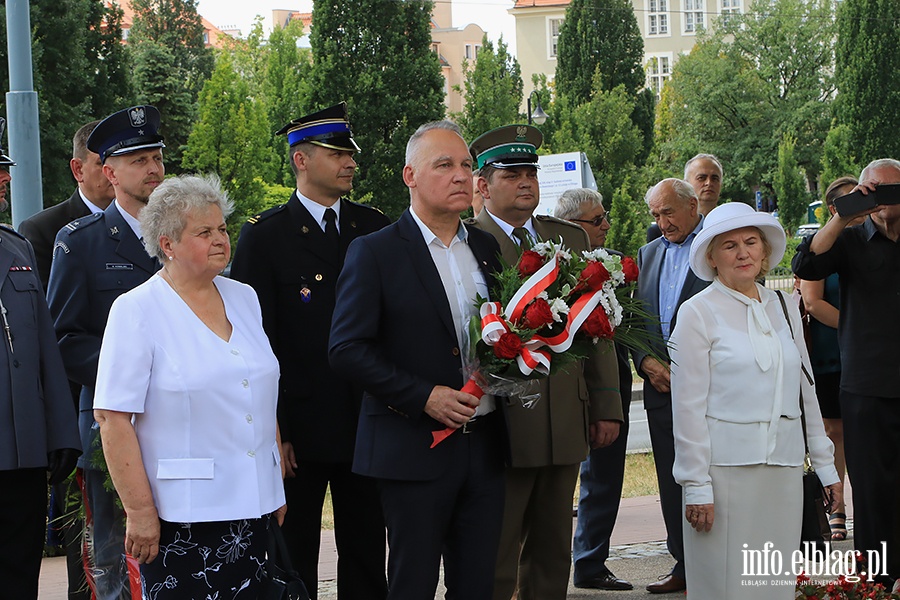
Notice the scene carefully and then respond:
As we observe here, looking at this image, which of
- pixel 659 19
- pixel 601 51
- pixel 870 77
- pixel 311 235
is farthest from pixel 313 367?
pixel 659 19

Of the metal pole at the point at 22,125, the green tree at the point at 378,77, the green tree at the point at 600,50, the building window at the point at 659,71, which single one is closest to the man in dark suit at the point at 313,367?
the metal pole at the point at 22,125

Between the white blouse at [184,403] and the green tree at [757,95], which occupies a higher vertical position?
the green tree at [757,95]

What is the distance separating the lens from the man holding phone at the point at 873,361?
592 cm

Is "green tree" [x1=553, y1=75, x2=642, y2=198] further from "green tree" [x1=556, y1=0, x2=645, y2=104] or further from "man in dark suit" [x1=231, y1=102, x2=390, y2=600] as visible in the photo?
"man in dark suit" [x1=231, y1=102, x2=390, y2=600]

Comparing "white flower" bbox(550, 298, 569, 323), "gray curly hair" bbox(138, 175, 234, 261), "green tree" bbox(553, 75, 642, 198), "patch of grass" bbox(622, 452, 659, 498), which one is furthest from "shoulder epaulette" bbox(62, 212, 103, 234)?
"green tree" bbox(553, 75, 642, 198)

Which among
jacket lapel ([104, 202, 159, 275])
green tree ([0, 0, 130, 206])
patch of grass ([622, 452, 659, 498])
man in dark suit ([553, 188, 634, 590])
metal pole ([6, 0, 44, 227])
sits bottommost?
patch of grass ([622, 452, 659, 498])

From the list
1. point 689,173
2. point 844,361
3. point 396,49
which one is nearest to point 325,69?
point 396,49

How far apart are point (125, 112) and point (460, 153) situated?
167cm

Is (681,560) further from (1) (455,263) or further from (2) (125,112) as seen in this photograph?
(2) (125,112)

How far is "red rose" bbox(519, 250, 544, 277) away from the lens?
4.14m

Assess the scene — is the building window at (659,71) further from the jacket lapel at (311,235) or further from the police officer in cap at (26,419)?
the police officer in cap at (26,419)

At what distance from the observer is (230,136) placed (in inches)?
1043

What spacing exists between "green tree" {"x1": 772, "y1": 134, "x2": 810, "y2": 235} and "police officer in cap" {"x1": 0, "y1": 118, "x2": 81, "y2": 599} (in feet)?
164

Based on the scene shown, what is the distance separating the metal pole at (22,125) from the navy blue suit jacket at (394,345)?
5684 mm
